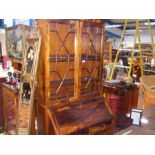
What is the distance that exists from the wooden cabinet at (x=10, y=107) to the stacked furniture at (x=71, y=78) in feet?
1.42

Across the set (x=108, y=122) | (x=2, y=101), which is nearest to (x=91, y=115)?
(x=108, y=122)

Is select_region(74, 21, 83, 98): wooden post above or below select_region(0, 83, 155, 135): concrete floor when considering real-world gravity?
above

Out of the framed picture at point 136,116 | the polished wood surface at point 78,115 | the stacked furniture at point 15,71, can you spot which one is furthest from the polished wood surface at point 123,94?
the stacked furniture at point 15,71

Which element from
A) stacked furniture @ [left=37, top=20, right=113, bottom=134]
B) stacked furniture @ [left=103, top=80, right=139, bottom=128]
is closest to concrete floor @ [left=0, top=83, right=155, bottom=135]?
stacked furniture @ [left=103, top=80, right=139, bottom=128]

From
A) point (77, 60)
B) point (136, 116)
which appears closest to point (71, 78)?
point (77, 60)

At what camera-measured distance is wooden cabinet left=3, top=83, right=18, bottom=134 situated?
9.55 ft

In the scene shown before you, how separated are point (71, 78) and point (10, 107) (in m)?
1.12

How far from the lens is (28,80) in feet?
8.79

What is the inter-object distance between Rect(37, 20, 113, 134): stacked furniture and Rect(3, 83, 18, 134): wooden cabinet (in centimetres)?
43

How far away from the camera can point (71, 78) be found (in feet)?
9.57

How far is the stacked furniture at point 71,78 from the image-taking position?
2574mm

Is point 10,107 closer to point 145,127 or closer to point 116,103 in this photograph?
point 116,103

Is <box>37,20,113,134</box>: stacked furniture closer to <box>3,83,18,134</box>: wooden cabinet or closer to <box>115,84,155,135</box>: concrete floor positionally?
<box>3,83,18,134</box>: wooden cabinet

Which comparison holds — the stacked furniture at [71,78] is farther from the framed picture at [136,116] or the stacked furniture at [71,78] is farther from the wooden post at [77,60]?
the framed picture at [136,116]
